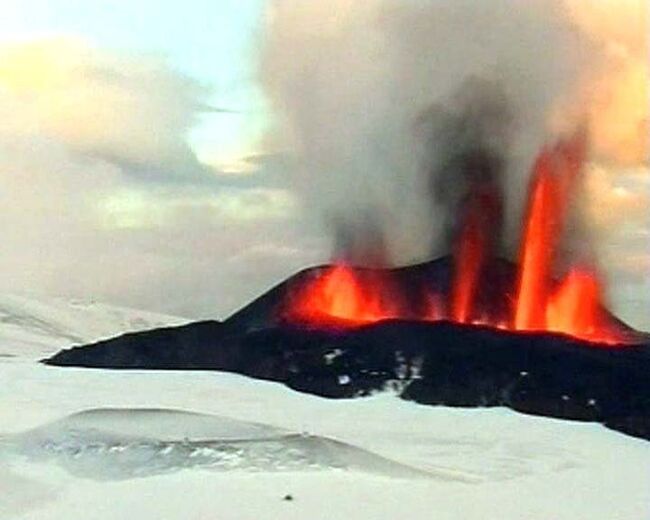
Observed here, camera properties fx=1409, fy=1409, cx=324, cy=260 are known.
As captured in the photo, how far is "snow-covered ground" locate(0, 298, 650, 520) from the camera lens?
98.5 inches

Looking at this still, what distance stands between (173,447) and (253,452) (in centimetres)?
14

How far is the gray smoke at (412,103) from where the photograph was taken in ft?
8.34

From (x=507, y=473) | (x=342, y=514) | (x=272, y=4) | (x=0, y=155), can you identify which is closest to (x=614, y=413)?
(x=507, y=473)

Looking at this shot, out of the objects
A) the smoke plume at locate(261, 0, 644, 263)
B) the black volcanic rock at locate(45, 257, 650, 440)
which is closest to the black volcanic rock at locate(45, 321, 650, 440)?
the black volcanic rock at locate(45, 257, 650, 440)

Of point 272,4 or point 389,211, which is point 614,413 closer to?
point 389,211

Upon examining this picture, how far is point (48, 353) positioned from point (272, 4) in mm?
749

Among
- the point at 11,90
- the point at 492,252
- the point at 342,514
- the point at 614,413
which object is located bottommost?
the point at 342,514

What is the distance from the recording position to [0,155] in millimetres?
2543

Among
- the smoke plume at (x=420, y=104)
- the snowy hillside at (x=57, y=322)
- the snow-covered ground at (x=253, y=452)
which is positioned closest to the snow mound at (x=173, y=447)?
the snow-covered ground at (x=253, y=452)

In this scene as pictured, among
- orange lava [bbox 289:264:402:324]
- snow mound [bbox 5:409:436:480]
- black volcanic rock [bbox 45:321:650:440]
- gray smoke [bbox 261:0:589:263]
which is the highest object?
gray smoke [bbox 261:0:589:263]

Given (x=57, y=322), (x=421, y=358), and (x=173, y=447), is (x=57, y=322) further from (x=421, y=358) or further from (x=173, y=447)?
(x=421, y=358)

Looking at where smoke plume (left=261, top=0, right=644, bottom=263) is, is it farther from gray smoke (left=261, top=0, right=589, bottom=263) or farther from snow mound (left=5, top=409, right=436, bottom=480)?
snow mound (left=5, top=409, right=436, bottom=480)

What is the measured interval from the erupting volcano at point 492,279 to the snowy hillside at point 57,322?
27 cm

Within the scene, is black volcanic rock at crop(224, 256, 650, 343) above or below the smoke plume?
below
